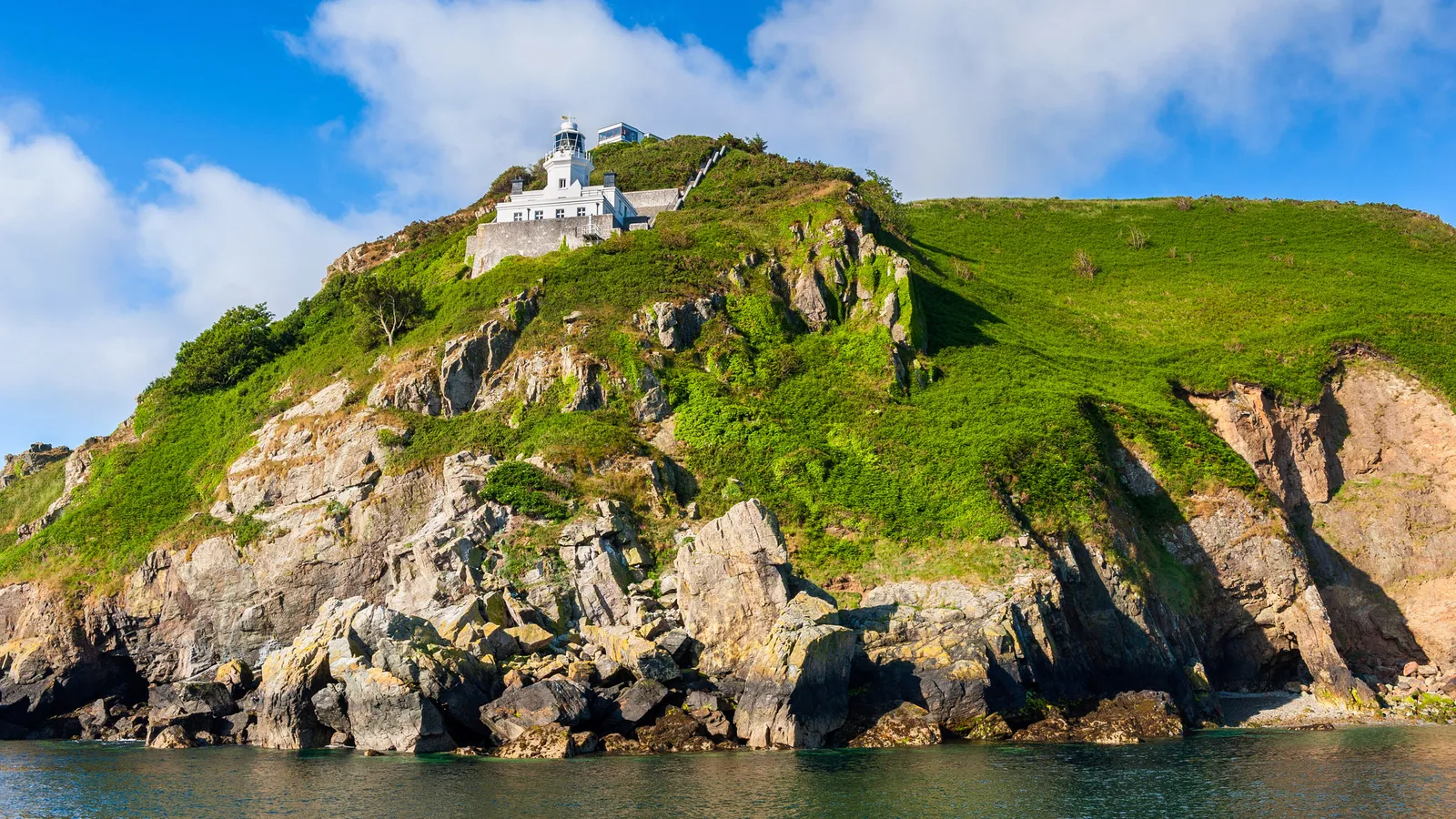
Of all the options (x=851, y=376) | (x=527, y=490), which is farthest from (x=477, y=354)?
(x=851, y=376)

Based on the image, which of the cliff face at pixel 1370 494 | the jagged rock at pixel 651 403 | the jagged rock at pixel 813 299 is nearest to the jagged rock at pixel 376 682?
the jagged rock at pixel 651 403

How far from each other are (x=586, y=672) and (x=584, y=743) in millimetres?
3182

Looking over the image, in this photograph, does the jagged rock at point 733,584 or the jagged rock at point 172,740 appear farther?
the jagged rock at point 733,584

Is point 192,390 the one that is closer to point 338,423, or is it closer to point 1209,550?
point 338,423

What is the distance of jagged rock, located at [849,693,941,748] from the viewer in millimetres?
35375

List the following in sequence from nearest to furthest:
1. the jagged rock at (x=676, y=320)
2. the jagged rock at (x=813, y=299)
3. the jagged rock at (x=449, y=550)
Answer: the jagged rock at (x=449, y=550), the jagged rock at (x=676, y=320), the jagged rock at (x=813, y=299)

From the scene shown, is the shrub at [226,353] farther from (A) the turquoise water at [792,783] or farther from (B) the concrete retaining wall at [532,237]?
(A) the turquoise water at [792,783]

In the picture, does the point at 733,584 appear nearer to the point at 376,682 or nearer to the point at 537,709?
the point at 537,709

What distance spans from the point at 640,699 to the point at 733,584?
19.8ft

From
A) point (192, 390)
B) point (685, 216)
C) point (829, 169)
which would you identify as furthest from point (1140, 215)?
point (192, 390)

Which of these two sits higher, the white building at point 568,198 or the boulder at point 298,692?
the white building at point 568,198

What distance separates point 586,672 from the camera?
121 ft

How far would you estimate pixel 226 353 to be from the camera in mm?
68125

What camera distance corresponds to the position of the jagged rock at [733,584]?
3881 cm
